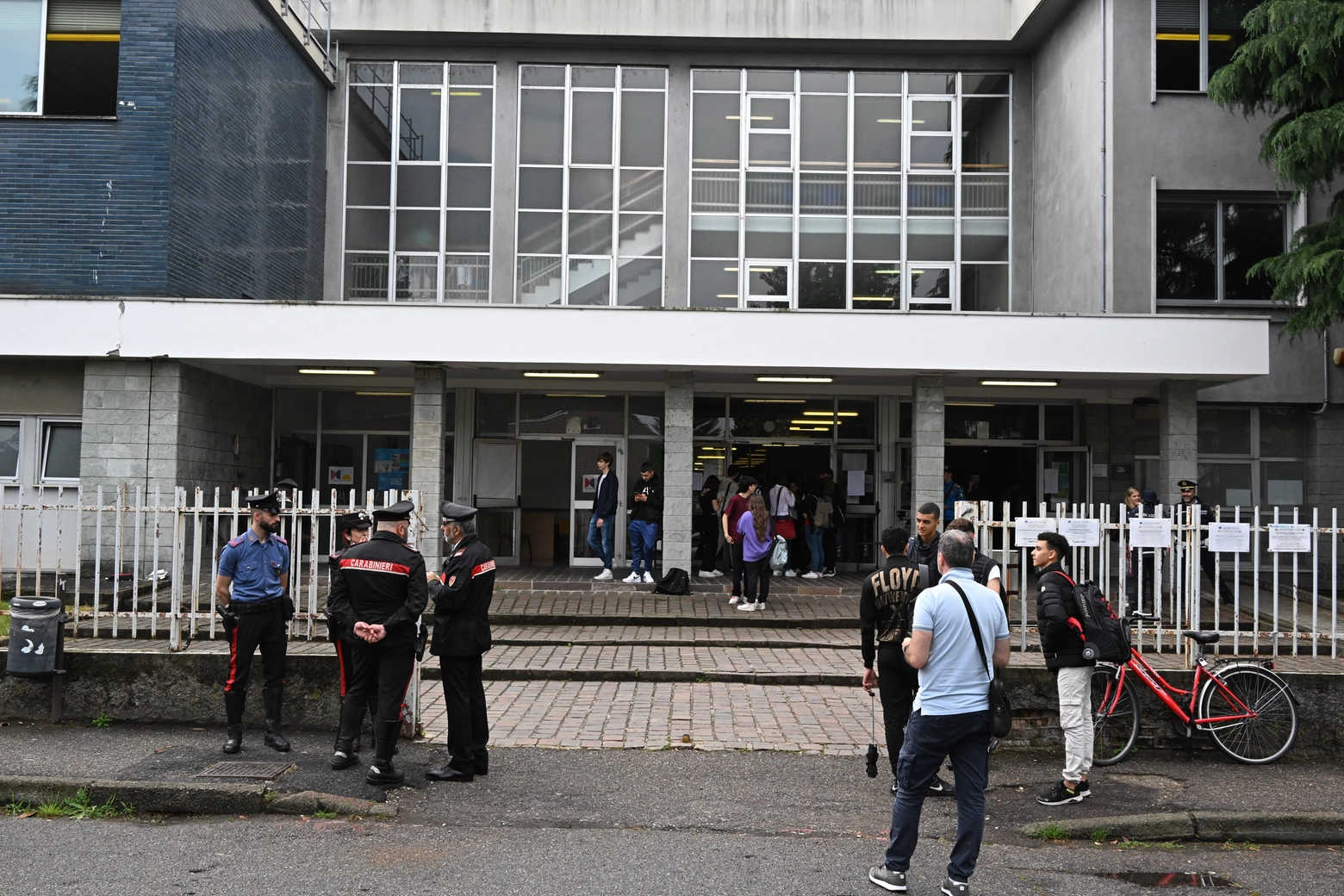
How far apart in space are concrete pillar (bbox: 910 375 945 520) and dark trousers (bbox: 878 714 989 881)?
10.6 m

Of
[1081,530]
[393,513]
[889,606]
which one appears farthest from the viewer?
[1081,530]

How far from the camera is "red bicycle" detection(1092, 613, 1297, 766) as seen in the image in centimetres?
799

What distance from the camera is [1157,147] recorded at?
60.1 ft

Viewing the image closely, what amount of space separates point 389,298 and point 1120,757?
16593mm

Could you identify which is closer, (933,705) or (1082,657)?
(933,705)

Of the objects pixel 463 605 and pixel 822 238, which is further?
pixel 822 238

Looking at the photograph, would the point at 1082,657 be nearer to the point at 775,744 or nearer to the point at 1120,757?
the point at 1120,757

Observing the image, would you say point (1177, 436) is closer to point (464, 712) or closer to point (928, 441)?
point (928, 441)

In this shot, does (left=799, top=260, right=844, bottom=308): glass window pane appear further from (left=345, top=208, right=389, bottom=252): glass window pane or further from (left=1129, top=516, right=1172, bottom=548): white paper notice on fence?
(left=1129, top=516, right=1172, bottom=548): white paper notice on fence

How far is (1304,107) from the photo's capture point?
1460cm

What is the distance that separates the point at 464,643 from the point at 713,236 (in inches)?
598

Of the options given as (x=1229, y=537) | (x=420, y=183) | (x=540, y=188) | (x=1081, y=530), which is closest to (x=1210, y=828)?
(x=1081, y=530)

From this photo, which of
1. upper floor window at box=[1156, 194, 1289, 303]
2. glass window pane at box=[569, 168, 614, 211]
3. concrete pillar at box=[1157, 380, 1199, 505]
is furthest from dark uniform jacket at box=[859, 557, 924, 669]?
glass window pane at box=[569, 168, 614, 211]

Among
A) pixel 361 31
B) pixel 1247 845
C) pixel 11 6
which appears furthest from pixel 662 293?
pixel 1247 845
